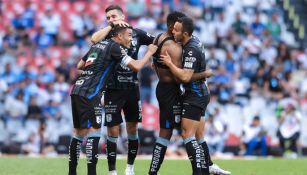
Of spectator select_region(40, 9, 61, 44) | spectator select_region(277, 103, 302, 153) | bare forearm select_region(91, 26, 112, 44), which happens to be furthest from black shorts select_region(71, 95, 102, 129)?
spectator select_region(40, 9, 61, 44)

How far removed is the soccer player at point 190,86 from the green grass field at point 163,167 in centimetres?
284

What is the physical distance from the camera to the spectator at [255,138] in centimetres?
2423

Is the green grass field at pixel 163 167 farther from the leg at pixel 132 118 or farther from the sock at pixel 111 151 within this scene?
the sock at pixel 111 151

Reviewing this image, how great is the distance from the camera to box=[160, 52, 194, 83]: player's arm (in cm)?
1281

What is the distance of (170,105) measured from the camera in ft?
43.7

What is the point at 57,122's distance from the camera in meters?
24.8

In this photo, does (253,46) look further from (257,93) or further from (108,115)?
(108,115)

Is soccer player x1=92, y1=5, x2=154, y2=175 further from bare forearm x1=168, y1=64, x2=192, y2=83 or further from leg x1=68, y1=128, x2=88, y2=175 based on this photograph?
bare forearm x1=168, y1=64, x2=192, y2=83

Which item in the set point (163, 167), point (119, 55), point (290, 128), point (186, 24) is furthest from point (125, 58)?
point (290, 128)

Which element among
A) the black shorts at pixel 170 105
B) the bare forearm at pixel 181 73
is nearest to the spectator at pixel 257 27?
the black shorts at pixel 170 105

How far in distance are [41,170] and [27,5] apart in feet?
45.7

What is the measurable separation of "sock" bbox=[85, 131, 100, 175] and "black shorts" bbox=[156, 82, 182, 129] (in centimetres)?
122

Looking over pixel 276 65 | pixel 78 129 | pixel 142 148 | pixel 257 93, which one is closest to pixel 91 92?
pixel 78 129

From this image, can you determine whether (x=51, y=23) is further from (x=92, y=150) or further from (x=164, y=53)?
(x=92, y=150)
